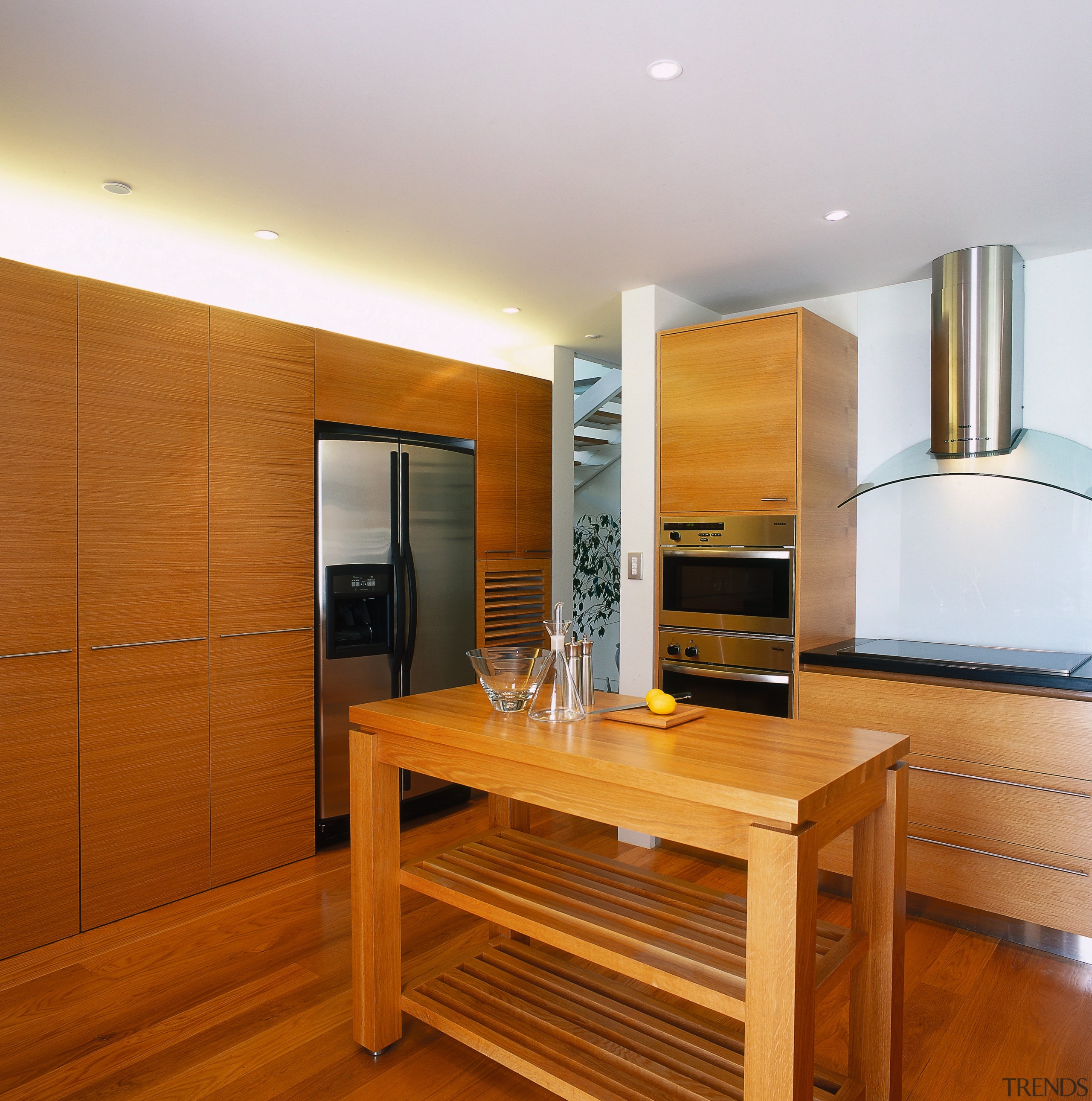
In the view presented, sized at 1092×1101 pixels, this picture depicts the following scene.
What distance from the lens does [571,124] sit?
2.23 meters

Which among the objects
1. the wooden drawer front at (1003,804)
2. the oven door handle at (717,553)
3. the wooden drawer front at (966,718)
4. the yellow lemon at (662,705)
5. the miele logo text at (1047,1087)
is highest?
the oven door handle at (717,553)

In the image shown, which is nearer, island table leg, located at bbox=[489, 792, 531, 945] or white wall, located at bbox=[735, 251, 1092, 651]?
island table leg, located at bbox=[489, 792, 531, 945]

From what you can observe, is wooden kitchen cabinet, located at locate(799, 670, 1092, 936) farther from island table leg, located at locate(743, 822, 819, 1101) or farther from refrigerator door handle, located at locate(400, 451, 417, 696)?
refrigerator door handle, located at locate(400, 451, 417, 696)

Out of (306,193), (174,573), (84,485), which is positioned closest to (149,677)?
(174,573)

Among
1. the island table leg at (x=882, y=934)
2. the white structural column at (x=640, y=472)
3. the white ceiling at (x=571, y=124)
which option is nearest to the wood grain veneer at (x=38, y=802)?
the white ceiling at (x=571, y=124)

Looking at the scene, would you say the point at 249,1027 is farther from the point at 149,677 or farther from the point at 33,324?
the point at 33,324

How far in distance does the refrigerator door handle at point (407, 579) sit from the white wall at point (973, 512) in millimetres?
2117

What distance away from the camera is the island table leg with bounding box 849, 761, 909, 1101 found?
1.68 meters

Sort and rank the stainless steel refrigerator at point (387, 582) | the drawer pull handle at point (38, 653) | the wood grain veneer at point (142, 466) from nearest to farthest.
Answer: the drawer pull handle at point (38, 653) < the wood grain veneer at point (142, 466) < the stainless steel refrigerator at point (387, 582)

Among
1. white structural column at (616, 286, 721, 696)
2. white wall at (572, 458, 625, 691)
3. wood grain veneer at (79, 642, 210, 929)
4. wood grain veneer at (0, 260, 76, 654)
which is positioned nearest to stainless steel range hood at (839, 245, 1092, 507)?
white structural column at (616, 286, 721, 696)

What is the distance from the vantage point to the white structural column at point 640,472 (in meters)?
3.64

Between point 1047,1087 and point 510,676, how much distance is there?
5.59 feet

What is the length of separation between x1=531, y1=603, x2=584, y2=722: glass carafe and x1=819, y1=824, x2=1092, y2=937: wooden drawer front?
1.32 metres

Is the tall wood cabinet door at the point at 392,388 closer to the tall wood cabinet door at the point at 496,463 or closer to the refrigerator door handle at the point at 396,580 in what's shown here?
the tall wood cabinet door at the point at 496,463
